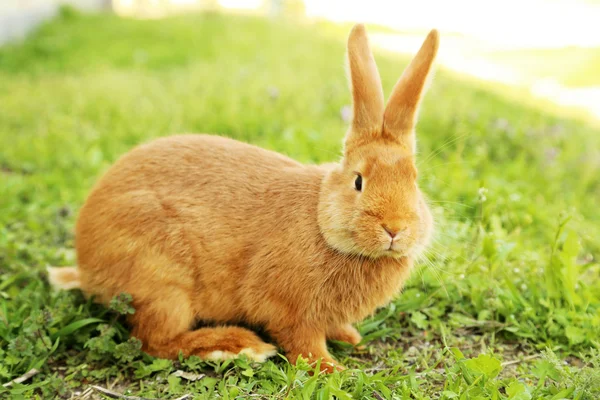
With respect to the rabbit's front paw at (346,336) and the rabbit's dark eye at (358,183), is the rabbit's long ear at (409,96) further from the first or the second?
the rabbit's front paw at (346,336)

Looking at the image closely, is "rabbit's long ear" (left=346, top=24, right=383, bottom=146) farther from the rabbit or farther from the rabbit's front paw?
the rabbit's front paw

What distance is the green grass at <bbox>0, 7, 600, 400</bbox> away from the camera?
274 centimetres

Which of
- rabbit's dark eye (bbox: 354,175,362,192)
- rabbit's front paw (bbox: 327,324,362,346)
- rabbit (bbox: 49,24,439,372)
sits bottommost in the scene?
rabbit's front paw (bbox: 327,324,362,346)

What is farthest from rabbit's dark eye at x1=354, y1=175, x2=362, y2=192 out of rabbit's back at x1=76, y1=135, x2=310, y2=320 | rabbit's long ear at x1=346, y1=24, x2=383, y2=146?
rabbit's back at x1=76, y1=135, x2=310, y2=320

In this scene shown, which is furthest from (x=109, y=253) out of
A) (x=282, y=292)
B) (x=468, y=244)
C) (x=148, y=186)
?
(x=468, y=244)

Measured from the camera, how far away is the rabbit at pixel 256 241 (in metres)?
2.79

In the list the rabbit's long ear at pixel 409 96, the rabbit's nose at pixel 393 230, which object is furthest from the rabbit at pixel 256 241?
the rabbit's nose at pixel 393 230

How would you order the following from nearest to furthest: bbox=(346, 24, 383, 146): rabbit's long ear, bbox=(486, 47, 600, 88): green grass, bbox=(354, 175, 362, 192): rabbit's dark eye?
1. bbox=(354, 175, 362, 192): rabbit's dark eye
2. bbox=(346, 24, 383, 146): rabbit's long ear
3. bbox=(486, 47, 600, 88): green grass

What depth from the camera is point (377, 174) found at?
104 inches

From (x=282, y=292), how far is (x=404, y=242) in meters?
→ 0.64

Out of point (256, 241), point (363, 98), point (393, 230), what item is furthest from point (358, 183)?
point (256, 241)

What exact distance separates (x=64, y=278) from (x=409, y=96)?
2014 millimetres

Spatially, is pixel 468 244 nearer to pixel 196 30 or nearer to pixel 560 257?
pixel 560 257

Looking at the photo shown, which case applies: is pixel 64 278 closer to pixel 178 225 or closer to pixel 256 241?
pixel 178 225
